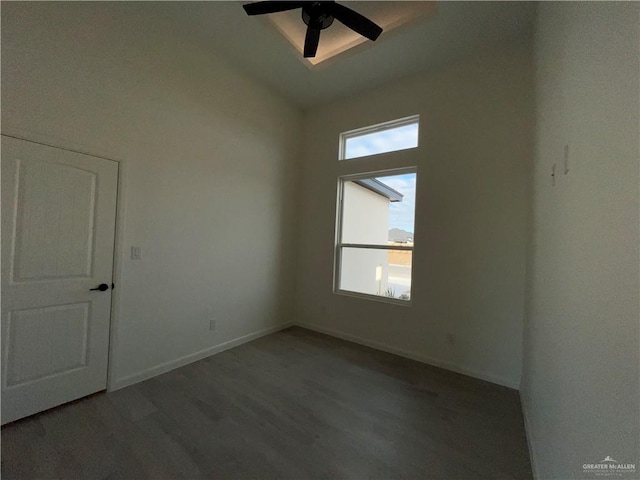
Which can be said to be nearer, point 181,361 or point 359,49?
point 181,361

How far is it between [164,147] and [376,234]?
2.80m

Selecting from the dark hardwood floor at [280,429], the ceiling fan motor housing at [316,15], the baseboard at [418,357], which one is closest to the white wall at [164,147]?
the dark hardwood floor at [280,429]

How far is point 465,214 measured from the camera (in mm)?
2803

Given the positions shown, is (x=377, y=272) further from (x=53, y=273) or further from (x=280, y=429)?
(x=53, y=273)

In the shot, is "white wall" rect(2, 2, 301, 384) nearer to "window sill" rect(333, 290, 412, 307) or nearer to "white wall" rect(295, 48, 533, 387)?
"window sill" rect(333, 290, 412, 307)

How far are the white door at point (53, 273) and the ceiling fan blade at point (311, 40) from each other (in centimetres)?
209

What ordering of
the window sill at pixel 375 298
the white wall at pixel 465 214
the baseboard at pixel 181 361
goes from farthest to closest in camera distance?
the window sill at pixel 375 298 → the white wall at pixel 465 214 → the baseboard at pixel 181 361

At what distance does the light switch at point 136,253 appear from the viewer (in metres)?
2.38

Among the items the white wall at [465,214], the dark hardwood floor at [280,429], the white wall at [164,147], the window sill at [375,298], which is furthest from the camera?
the window sill at [375,298]

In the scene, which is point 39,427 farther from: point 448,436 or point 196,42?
point 196,42

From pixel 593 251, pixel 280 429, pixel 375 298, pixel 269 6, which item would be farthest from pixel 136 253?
pixel 593 251

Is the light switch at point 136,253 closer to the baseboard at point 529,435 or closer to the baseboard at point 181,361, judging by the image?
the baseboard at point 181,361

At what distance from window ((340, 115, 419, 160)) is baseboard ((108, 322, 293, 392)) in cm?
298

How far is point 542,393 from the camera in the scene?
4.77 ft
